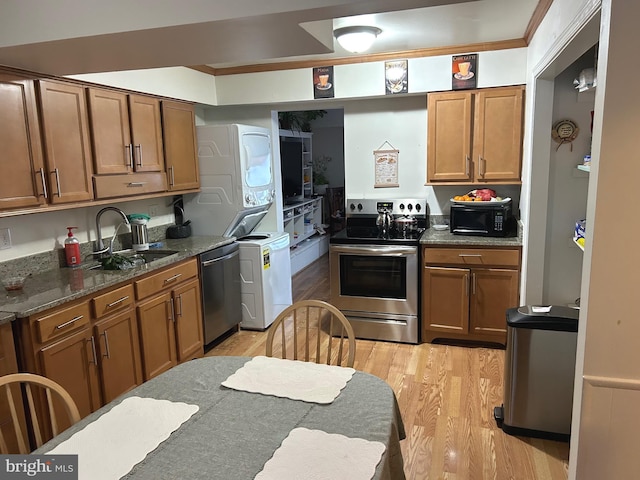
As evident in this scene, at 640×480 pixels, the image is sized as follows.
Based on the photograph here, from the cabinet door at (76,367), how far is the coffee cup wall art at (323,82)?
2.70 meters

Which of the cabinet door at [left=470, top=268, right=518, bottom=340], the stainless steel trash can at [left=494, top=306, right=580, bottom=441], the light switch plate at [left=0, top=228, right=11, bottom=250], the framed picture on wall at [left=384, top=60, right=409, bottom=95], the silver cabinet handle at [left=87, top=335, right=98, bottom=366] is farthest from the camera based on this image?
the framed picture on wall at [left=384, top=60, right=409, bottom=95]

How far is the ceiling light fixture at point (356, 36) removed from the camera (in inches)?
122

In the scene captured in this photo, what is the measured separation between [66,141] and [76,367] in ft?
4.38

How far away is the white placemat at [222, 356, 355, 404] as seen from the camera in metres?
1.62

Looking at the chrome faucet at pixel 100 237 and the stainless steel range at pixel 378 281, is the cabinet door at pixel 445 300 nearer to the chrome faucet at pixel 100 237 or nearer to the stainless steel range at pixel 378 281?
the stainless steel range at pixel 378 281

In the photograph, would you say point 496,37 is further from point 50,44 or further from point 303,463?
point 303,463

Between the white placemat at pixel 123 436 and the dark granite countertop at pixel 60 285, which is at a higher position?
the dark granite countertop at pixel 60 285

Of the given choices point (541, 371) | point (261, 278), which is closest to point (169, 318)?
point (261, 278)

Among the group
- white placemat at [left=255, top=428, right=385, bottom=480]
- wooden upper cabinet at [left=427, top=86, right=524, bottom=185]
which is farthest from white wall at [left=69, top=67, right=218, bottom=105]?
white placemat at [left=255, top=428, right=385, bottom=480]

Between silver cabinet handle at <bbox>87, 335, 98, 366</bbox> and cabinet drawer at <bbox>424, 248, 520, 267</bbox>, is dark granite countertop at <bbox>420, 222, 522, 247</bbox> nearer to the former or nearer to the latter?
cabinet drawer at <bbox>424, 248, 520, 267</bbox>

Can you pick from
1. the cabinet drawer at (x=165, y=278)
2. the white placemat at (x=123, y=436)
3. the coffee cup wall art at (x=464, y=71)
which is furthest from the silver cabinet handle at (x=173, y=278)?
the coffee cup wall art at (x=464, y=71)

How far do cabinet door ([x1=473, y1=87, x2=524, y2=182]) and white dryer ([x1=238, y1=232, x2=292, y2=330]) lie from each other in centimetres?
192

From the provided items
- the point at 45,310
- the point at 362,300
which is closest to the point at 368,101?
the point at 362,300

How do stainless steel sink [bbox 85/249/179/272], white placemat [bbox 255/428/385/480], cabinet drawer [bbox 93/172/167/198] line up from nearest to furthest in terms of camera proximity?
1. white placemat [bbox 255/428/385/480]
2. cabinet drawer [bbox 93/172/167/198]
3. stainless steel sink [bbox 85/249/179/272]
